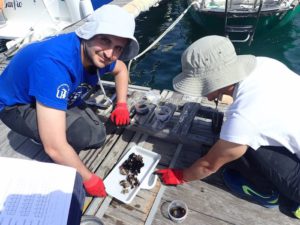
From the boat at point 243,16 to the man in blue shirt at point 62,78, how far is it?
5.70 metres

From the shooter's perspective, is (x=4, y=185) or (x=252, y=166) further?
(x=252, y=166)

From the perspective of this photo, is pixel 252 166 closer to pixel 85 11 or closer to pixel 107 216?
pixel 107 216

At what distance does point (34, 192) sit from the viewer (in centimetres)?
200

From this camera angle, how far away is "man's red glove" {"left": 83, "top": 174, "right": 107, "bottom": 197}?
2752 millimetres

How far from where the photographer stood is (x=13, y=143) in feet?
12.2

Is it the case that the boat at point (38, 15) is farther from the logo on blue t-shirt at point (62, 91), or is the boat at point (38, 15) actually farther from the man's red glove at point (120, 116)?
the logo on blue t-shirt at point (62, 91)

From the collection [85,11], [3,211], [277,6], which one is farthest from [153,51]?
[3,211]

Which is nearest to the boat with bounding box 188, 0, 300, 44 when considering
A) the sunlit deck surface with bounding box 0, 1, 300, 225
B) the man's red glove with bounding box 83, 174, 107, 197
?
the sunlit deck surface with bounding box 0, 1, 300, 225

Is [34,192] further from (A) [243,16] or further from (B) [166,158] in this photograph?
(A) [243,16]

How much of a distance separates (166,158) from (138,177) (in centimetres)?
46

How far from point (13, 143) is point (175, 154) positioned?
221 cm

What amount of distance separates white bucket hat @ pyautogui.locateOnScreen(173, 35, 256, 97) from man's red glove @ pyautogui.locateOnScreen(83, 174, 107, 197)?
53.5 inches

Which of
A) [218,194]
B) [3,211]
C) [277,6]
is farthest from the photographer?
[277,6]

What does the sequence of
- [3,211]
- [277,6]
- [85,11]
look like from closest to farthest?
[3,211], [277,6], [85,11]
